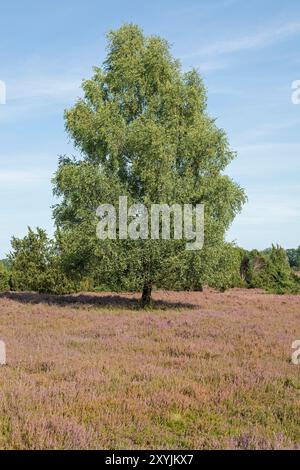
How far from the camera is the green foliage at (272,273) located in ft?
A: 158

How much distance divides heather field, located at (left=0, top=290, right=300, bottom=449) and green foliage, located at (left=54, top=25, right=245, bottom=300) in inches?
290

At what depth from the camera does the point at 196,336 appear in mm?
16406

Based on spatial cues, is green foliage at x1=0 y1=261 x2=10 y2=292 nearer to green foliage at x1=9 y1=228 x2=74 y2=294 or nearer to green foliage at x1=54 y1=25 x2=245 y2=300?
green foliage at x1=9 y1=228 x2=74 y2=294

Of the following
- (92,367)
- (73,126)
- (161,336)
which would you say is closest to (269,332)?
(161,336)

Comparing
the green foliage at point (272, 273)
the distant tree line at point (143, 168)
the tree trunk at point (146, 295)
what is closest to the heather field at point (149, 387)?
the distant tree line at point (143, 168)

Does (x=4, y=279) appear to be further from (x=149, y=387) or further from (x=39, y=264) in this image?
(x=149, y=387)

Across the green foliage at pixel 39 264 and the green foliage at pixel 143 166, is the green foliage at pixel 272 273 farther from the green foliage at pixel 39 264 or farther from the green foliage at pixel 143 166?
the green foliage at pixel 143 166

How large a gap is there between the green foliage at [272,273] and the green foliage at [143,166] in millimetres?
21277

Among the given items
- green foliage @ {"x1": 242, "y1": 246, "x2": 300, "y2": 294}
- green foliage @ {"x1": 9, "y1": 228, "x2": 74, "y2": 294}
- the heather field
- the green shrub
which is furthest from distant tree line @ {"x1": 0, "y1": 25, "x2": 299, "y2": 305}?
green foliage @ {"x1": 242, "y1": 246, "x2": 300, "y2": 294}

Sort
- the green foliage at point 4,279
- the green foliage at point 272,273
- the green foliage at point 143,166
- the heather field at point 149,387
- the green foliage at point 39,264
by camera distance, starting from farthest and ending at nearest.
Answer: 1. the green foliage at point 272,273
2. the green foliage at point 4,279
3. the green foliage at point 39,264
4. the green foliage at point 143,166
5. the heather field at point 149,387

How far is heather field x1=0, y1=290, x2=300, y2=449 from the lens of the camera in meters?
7.13

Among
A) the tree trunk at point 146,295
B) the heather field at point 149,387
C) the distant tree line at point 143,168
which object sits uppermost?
the distant tree line at point 143,168

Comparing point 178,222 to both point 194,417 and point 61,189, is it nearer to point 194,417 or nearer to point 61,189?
point 61,189
